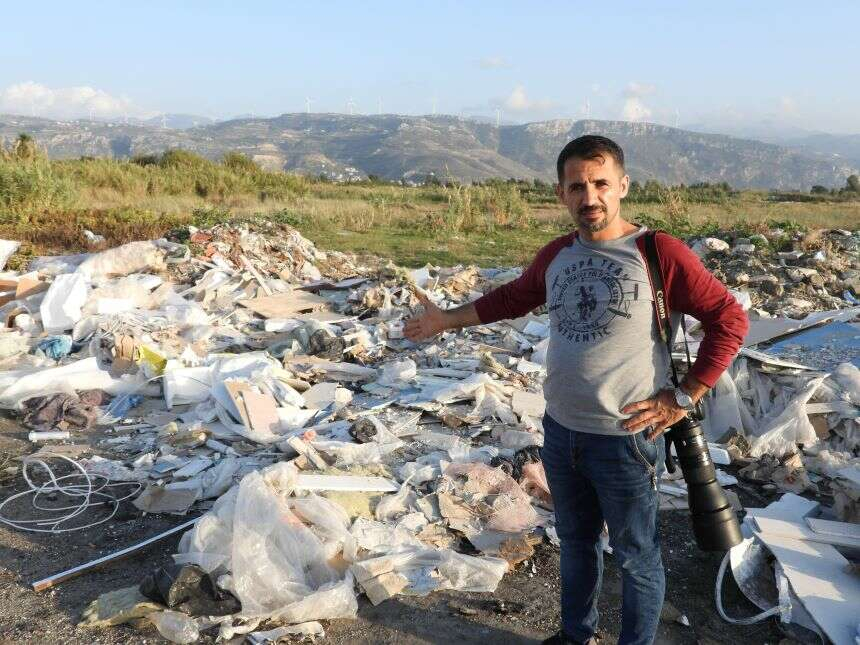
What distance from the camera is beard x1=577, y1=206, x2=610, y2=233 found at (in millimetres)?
2049

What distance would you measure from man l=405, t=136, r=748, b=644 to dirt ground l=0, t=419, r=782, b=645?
0.74 meters

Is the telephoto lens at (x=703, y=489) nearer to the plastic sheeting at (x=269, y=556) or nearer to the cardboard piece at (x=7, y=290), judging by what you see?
the plastic sheeting at (x=269, y=556)

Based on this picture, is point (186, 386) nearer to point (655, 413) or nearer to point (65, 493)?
point (65, 493)

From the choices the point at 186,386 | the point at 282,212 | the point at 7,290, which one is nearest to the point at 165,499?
the point at 186,386

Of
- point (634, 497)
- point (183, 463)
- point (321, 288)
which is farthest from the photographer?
point (321, 288)

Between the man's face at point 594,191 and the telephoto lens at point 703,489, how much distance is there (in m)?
0.69

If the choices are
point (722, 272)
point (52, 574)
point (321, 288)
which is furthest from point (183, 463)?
point (722, 272)

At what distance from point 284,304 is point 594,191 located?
6955 millimetres

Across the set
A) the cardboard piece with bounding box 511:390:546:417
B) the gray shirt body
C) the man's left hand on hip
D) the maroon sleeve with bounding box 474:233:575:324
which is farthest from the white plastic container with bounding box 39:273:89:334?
the man's left hand on hip

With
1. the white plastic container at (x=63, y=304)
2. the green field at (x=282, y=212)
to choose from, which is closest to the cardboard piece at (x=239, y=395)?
the white plastic container at (x=63, y=304)

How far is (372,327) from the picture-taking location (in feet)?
25.3

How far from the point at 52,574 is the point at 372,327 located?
4.72 meters

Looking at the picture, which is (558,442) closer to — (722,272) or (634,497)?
(634,497)

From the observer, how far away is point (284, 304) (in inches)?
340
